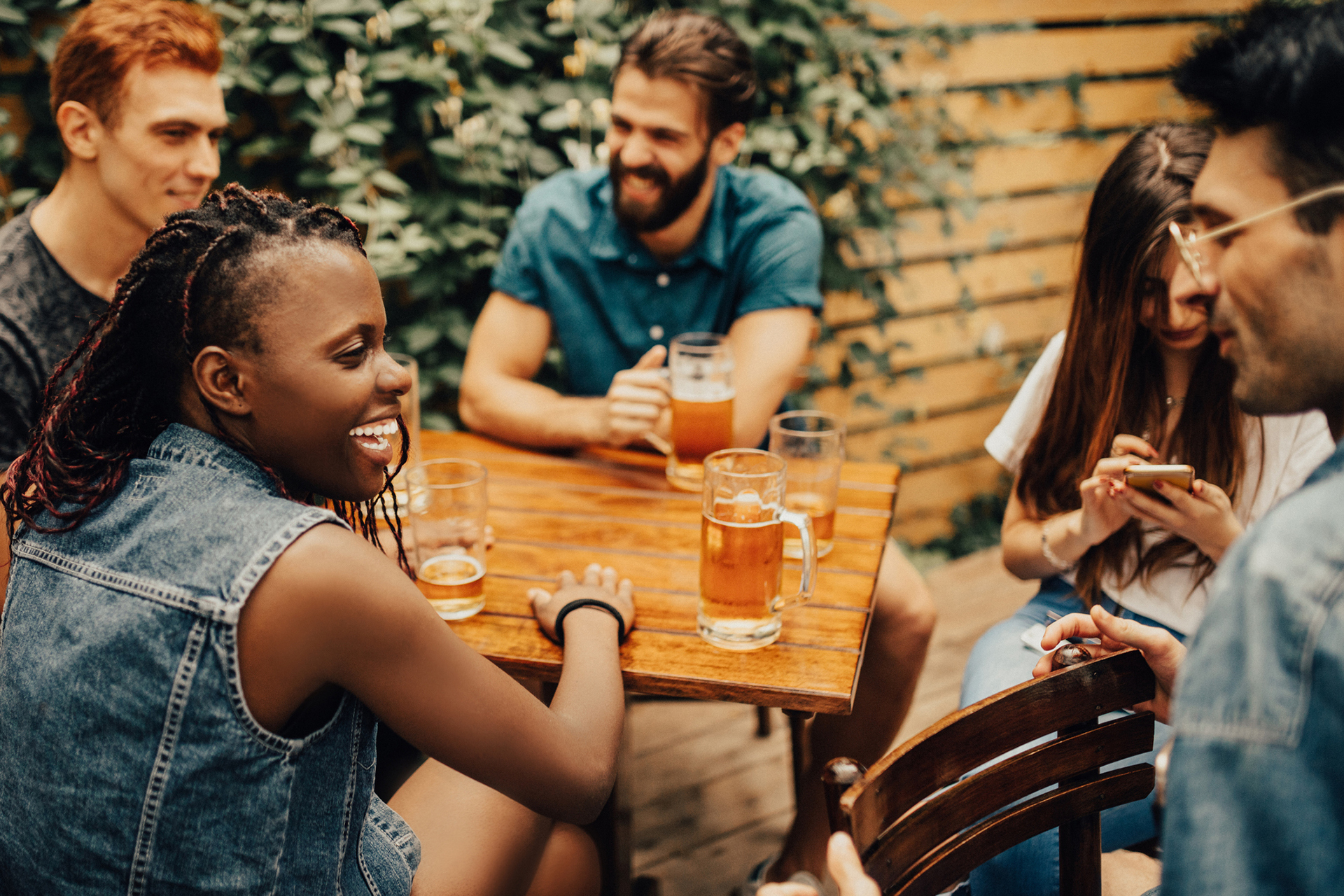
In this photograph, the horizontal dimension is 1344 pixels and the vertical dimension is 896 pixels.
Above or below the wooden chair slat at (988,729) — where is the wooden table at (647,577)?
below

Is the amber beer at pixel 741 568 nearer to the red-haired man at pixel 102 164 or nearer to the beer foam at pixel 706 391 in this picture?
the beer foam at pixel 706 391

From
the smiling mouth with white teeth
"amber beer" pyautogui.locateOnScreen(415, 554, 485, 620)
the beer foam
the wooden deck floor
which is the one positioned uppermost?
the smiling mouth with white teeth

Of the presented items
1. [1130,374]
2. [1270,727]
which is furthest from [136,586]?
[1130,374]

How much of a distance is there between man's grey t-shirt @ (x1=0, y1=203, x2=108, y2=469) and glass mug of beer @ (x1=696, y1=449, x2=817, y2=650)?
1251 millimetres

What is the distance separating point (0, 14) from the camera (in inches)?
91.4

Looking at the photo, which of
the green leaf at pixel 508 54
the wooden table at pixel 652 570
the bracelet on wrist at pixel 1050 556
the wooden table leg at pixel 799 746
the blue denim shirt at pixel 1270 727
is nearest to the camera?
the blue denim shirt at pixel 1270 727

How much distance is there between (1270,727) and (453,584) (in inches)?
41.1

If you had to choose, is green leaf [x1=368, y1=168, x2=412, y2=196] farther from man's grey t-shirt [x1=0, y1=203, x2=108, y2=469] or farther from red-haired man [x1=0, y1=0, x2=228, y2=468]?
man's grey t-shirt [x1=0, y1=203, x2=108, y2=469]

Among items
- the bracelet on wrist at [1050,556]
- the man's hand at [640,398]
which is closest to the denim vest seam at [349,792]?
the man's hand at [640,398]

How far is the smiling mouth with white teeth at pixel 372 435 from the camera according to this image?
1.19 m

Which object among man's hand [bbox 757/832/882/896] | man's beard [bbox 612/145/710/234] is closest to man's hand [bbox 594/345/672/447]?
man's beard [bbox 612/145/710/234]

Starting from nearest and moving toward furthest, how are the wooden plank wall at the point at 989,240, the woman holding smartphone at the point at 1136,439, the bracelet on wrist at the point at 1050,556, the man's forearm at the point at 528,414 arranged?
1. the woman holding smartphone at the point at 1136,439
2. the bracelet on wrist at the point at 1050,556
3. the man's forearm at the point at 528,414
4. the wooden plank wall at the point at 989,240

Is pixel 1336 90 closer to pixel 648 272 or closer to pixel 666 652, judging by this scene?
pixel 666 652

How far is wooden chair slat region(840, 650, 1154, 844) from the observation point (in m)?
0.92
